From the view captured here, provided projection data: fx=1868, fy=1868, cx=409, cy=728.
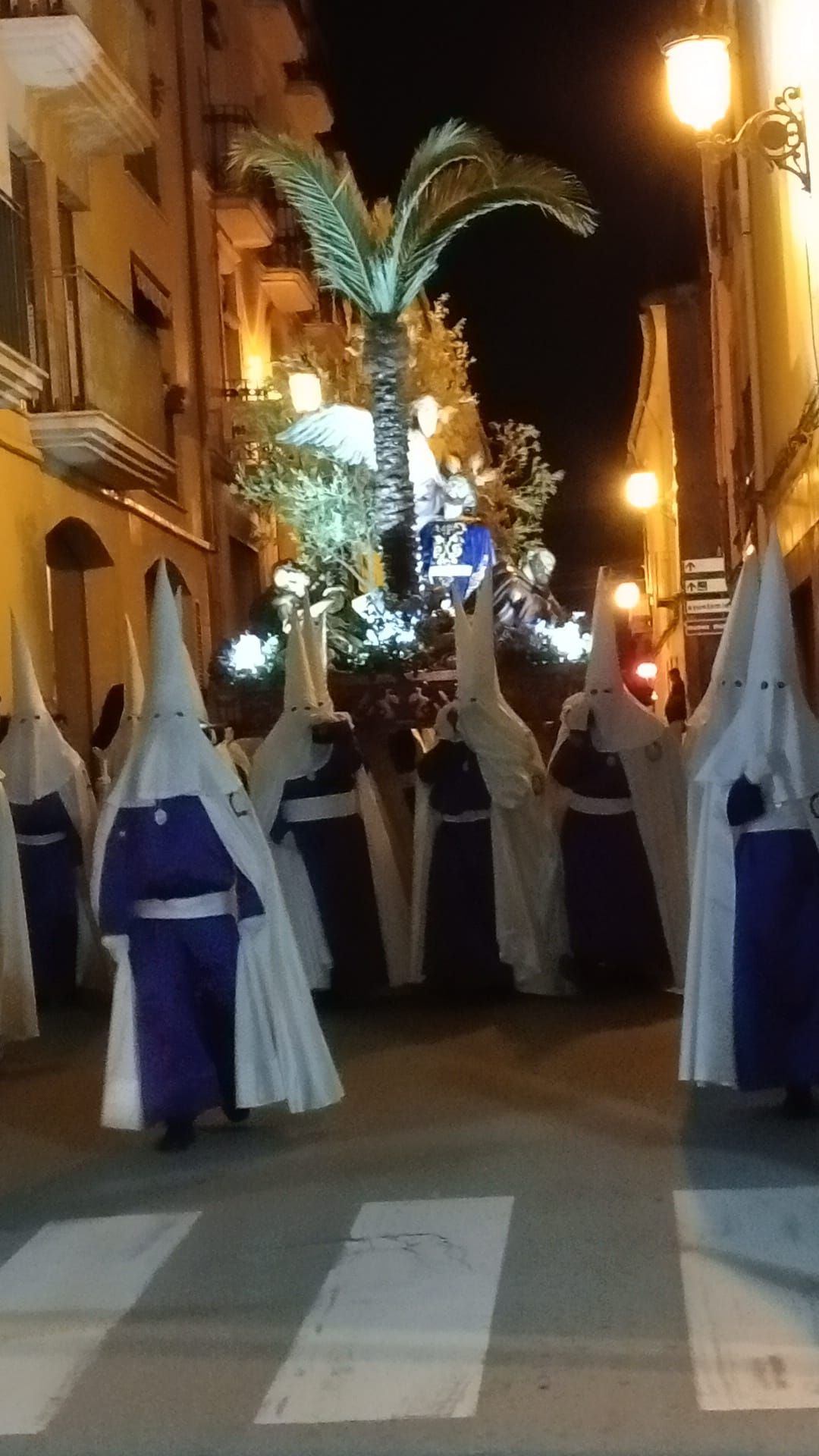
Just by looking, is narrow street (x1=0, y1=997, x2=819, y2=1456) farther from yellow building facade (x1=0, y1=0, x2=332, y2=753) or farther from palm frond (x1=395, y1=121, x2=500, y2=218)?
palm frond (x1=395, y1=121, x2=500, y2=218)

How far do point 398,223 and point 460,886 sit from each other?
10.1 m

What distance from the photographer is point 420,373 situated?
76.6 ft

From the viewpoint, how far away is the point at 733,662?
833cm

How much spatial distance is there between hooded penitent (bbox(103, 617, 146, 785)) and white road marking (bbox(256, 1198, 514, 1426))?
550 cm

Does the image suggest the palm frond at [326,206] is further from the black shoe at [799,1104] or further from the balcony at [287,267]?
the black shoe at [799,1104]

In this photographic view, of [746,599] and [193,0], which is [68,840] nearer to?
[746,599]

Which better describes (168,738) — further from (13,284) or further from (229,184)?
(229,184)

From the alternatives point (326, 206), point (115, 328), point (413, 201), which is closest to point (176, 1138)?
point (115, 328)

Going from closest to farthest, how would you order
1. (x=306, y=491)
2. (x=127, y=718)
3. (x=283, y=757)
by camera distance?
(x=283, y=757) → (x=127, y=718) → (x=306, y=491)

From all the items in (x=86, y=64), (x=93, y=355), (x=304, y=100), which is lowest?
(x=93, y=355)

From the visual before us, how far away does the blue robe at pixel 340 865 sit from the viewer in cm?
1091

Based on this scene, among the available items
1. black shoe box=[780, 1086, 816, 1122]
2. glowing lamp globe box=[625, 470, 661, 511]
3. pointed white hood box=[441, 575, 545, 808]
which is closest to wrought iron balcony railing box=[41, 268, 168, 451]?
pointed white hood box=[441, 575, 545, 808]

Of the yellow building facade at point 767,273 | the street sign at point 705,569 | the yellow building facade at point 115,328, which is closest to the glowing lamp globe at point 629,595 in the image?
the yellow building facade at point 767,273

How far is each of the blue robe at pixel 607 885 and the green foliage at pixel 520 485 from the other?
11.7 meters
